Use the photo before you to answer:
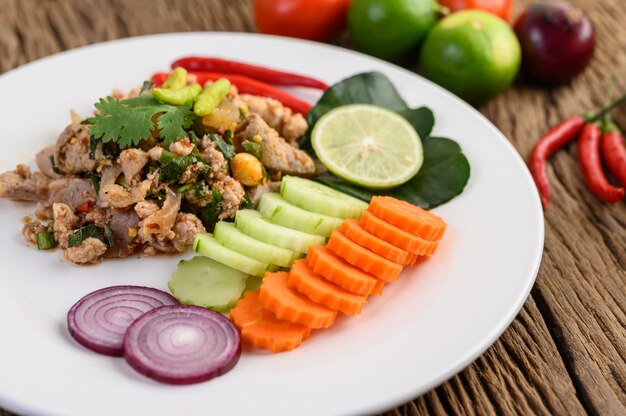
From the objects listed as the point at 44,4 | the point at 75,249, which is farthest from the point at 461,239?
the point at 44,4

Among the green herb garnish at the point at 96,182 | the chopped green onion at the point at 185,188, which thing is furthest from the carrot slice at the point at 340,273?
the green herb garnish at the point at 96,182

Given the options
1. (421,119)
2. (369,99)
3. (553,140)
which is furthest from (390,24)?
(553,140)

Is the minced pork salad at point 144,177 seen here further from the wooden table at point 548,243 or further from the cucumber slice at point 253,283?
the wooden table at point 548,243

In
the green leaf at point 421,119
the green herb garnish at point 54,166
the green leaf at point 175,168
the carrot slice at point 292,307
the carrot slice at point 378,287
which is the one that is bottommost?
the green leaf at point 421,119

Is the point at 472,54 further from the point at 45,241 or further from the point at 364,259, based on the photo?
the point at 45,241

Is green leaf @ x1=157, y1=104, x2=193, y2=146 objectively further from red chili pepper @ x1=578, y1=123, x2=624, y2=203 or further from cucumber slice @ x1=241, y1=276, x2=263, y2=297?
red chili pepper @ x1=578, y1=123, x2=624, y2=203

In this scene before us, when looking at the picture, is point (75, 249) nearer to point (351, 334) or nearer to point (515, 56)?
point (351, 334)
